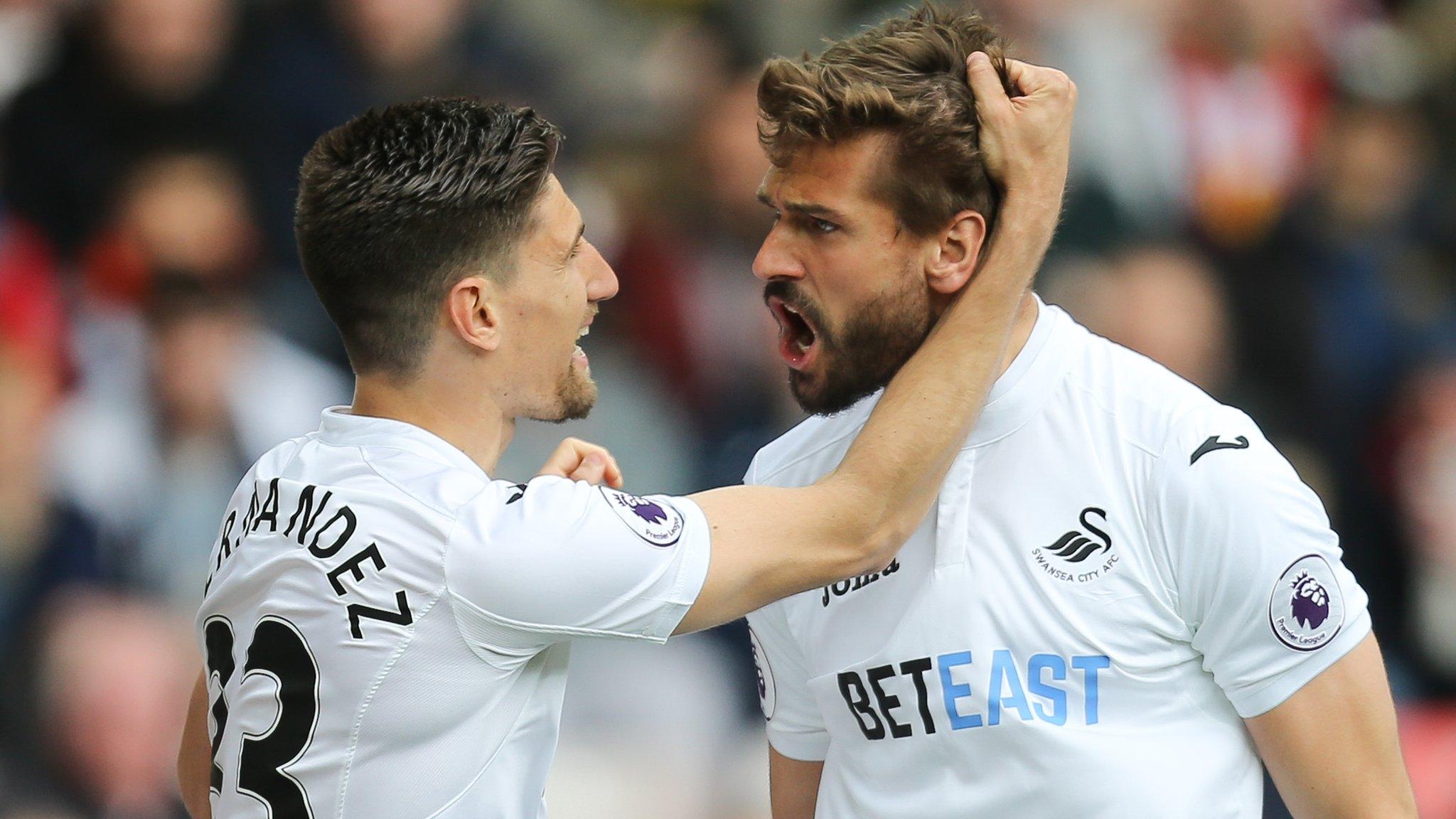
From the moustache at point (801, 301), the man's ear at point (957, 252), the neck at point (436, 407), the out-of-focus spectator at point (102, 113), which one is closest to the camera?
the neck at point (436, 407)

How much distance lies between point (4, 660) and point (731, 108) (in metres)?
2.94

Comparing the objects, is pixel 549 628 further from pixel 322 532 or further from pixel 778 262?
pixel 778 262

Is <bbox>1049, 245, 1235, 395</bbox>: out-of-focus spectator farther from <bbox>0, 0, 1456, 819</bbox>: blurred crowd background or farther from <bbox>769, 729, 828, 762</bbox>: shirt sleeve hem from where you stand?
<bbox>769, 729, 828, 762</bbox>: shirt sleeve hem

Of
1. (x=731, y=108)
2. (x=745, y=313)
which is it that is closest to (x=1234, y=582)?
(x=745, y=313)

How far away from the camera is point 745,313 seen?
533 cm

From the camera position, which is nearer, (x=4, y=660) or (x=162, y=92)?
(x=4, y=660)

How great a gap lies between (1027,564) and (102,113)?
3566 mm

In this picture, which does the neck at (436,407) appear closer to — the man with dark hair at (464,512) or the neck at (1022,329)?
the man with dark hair at (464,512)

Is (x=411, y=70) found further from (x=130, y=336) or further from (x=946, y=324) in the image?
(x=946, y=324)

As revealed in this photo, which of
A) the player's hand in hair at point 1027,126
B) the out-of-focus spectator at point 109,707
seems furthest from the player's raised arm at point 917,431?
the out-of-focus spectator at point 109,707

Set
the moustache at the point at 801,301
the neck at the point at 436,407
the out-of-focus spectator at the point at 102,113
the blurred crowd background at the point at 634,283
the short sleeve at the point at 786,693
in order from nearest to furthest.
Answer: the neck at the point at 436,407, the moustache at the point at 801,301, the short sleeve at the point at 786,693, the blurred crowd background at the point at 634,283, the out-of-focus spectator at the point at 102,113

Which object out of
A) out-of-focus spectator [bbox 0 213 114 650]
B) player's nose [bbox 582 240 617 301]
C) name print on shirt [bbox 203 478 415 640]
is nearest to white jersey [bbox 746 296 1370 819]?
player's nose [bbox 582 240 617 301]

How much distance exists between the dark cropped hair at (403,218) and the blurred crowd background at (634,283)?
2423mm

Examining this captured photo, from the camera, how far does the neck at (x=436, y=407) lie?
8.14ft
